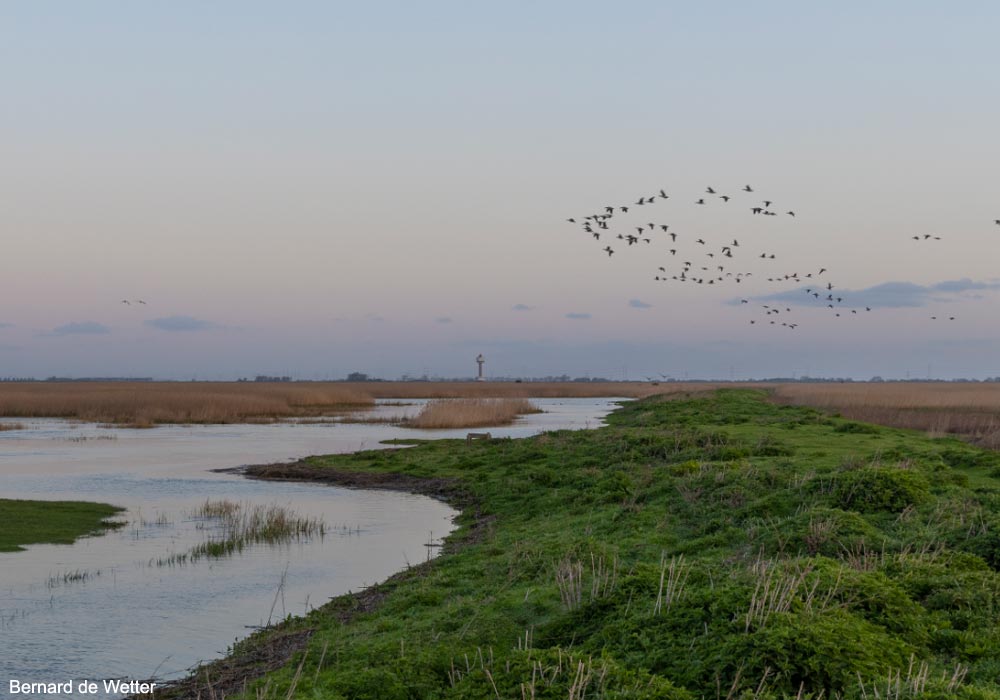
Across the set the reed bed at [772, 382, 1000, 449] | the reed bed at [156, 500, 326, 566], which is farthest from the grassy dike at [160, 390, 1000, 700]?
the reed bed at [772, 382, 1000, 449]

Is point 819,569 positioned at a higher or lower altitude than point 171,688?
higher

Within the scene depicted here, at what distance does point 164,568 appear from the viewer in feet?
58.4

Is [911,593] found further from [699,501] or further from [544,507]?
[544,507]

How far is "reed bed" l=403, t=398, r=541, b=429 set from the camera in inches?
2303

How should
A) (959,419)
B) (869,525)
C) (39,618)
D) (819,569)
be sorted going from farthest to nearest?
(959,419) → (869,525) → (39,618) → (819,569)

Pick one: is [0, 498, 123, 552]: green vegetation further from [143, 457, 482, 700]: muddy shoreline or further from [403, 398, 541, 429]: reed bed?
[403, 398, 541, 429]: reed bed

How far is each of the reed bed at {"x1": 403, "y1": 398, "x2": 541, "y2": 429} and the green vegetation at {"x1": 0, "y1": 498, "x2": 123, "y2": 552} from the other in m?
32.8

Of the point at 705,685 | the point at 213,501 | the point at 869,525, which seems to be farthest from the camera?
the point at 213,501

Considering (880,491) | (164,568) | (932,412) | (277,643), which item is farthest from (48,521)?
(932,412)

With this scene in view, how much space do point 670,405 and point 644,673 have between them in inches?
2015

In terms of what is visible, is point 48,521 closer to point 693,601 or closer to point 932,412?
point 693,601

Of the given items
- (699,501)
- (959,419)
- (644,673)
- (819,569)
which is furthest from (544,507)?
(959,419)

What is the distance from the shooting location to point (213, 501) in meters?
27.2

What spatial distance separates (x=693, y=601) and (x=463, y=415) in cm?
5153
